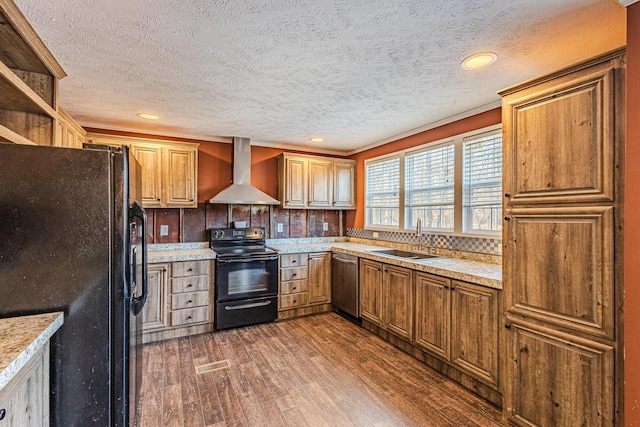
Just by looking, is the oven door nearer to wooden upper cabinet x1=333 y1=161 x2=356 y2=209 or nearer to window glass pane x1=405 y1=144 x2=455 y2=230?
wooden upper cabinet x1=333 y1=161 x2=356 y2=209

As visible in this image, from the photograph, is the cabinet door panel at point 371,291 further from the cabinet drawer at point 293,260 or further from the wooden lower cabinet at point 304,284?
the cabinet drawer at point 293,260

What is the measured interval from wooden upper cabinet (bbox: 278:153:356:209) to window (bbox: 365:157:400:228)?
342mm

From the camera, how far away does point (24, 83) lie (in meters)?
1.71

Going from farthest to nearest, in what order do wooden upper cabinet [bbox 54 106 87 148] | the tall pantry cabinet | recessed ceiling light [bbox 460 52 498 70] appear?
wooden upper cabinet [bbox 54 106 87 148] → recessed ceiling light [bbox 460 52 498 70] → the tall pantry cabinet

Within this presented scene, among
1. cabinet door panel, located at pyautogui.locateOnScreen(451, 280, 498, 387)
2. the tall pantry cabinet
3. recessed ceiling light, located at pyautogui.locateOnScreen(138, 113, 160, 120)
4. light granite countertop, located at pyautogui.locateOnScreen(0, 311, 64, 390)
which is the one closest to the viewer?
light granite countertop, located at pyautogui.locateOnScreen(0, 311, 64, 390)

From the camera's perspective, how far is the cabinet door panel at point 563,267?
4.93 ft

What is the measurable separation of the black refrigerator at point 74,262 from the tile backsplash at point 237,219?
8.55 ft

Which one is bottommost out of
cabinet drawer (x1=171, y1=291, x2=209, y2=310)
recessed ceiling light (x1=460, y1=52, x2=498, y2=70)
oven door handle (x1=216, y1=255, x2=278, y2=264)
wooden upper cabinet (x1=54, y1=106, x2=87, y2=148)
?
cabinet drawer (x1=171, y1=291, x2=209, y2=310)

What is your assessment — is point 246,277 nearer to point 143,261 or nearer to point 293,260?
point 293,260

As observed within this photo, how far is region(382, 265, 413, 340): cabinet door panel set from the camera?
2887mm

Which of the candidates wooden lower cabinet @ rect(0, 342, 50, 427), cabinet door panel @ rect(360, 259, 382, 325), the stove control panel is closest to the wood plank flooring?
cabinet door panel @ rect(360, 259, 382, 325)

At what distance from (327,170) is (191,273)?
7.93ft

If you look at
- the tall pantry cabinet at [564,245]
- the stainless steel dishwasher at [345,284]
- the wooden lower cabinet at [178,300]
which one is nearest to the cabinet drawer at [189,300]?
the wooden lower cabinet at [178,300]

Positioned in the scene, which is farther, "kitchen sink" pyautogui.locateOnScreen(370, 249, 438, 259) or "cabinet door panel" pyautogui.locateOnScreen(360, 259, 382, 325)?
"kitchen sink" pyautogui.locateOnScreen(370, 249, 438, 259)
